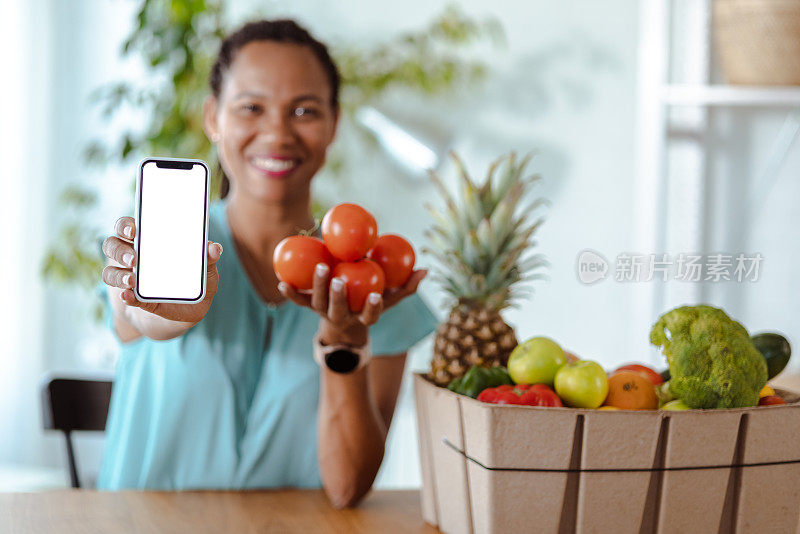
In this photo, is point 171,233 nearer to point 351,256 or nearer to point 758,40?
point 351,256

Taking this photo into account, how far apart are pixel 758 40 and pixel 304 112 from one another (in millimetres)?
1698

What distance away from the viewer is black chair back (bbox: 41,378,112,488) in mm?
1706

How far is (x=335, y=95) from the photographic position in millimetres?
1591

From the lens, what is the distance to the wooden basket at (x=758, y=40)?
242 cm

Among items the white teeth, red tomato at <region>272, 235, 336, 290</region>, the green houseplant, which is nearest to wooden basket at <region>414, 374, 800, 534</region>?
red tomato at <region>272, 235, 336, 290</region>

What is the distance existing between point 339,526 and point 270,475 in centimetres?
42

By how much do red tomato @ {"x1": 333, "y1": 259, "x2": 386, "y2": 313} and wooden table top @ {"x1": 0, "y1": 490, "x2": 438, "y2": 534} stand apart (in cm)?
32

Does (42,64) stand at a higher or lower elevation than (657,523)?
higher

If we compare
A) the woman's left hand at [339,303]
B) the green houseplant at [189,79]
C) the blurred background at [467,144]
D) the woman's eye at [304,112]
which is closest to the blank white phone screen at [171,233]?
the woman's left hand at [339,303]

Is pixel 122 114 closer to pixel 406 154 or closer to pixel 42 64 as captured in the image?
pixel 42 64

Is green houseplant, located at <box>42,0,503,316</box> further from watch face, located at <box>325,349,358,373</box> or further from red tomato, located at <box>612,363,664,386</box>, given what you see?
red tomato, located at <box>612,363,664,386</box>

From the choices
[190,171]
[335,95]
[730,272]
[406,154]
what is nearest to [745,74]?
[406,154]

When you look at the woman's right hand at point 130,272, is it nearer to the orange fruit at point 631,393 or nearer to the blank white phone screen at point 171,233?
the blank white phone screen at point 171,233

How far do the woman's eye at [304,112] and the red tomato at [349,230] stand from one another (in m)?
0.44
